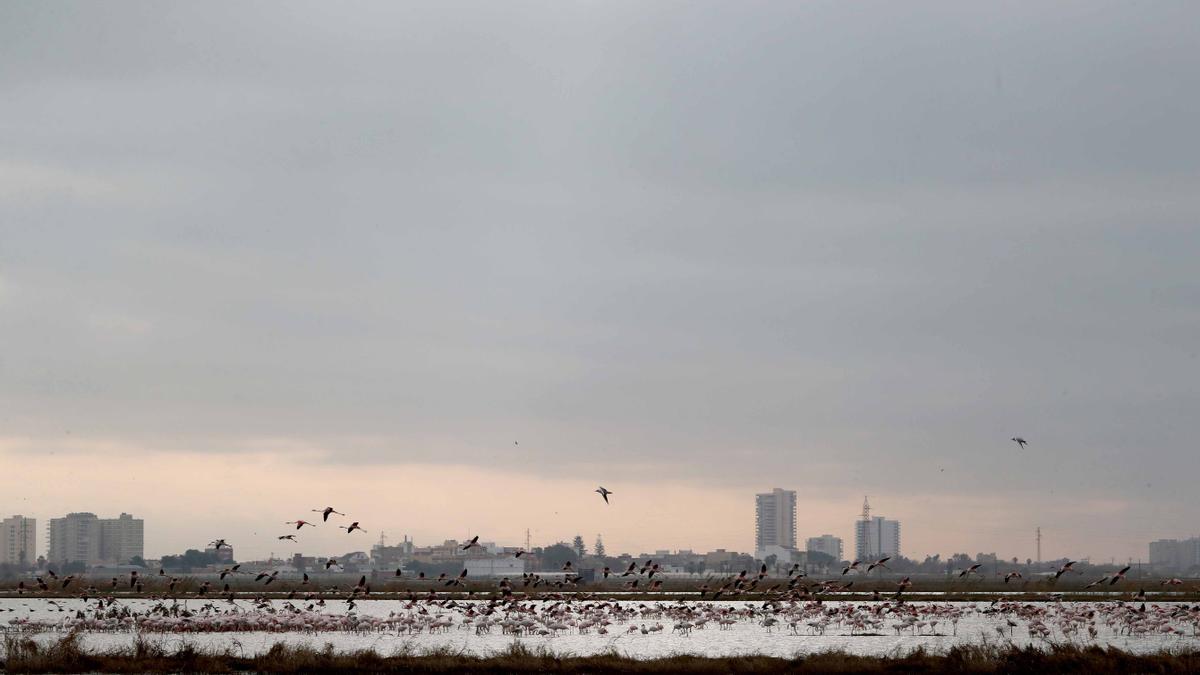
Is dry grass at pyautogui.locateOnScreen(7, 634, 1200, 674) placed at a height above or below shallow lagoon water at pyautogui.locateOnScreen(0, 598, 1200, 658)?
above

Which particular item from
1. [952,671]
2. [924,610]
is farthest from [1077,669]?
[924,610]

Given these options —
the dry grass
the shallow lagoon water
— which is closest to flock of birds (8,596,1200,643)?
the shallow lagoon water

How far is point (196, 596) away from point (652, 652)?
233 ft

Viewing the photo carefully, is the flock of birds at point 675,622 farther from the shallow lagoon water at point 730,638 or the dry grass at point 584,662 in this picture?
the dry grass at point 584,662

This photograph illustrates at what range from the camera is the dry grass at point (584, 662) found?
43188 millimetres

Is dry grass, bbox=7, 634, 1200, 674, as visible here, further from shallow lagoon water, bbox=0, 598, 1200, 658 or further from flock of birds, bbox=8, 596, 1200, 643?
flock of birds, bbox=8, 596, 1200, 643

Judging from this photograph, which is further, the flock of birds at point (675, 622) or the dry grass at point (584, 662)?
the flock of birds at point (675, 622)

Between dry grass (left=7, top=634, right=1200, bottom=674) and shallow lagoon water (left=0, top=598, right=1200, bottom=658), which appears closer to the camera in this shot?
dry grass (left=7, top=634, right=1200, bottom=674)

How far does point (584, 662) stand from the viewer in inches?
A: 1805

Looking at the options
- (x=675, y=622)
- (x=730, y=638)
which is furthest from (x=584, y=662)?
(x=675, y=622)

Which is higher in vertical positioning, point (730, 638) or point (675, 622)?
point (730, 638)

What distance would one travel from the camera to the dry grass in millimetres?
43188

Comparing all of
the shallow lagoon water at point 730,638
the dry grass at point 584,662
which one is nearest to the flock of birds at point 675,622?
the shallow lagoon water at point 730,638

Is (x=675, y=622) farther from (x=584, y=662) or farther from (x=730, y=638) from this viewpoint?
(x=584, y=662)
